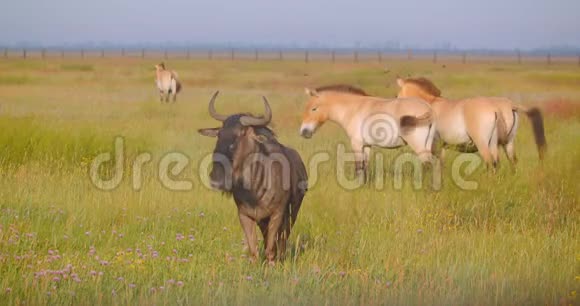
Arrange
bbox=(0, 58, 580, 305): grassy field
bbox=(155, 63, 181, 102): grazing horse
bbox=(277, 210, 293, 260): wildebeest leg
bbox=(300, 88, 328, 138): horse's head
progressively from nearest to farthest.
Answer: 1. bbox=(0, 58, 580, 305): grassy field
2. bbox=(277, 210, 293, 260): wildebeest leg
3. bbox=(300, 88, 328, 138): horse's head
4. bbox=(155, 63, 181, 102): grazing horse

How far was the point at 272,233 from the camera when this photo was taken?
7.41m

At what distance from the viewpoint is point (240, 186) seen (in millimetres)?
7406

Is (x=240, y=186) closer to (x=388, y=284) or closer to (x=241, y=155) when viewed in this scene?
(x=241, y=155)

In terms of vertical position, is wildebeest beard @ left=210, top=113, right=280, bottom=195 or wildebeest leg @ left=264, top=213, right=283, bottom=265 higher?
wildebeest beard @ left=210, top=113, right=280, bottom=195

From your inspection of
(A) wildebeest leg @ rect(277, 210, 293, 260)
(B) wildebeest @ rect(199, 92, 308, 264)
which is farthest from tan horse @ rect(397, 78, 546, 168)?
(B) wildebeest @ rect(199, 92, 308, 264)

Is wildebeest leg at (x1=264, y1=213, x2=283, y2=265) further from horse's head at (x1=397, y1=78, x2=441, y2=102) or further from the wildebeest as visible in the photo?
horse's head at (x1=397, y1=78, x2=441, y2=102)

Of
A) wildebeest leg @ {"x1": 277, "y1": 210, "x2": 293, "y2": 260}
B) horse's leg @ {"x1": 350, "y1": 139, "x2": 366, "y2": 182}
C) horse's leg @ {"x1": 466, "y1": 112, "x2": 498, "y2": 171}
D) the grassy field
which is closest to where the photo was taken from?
the grassy field

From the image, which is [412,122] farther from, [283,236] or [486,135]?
[283,236]

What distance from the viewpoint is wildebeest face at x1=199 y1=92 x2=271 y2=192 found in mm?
7215

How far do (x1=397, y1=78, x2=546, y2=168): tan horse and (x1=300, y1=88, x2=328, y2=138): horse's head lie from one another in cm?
186

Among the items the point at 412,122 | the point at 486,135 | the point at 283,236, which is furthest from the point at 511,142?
the point at 283,236

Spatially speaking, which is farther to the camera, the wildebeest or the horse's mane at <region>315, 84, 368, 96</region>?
the horse's mane at <region>315, 84, 368, 96</region>

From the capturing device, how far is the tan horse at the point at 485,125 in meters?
12.9

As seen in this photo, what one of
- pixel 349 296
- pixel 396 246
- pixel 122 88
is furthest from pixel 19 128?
pixel 122 88
